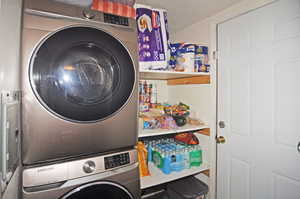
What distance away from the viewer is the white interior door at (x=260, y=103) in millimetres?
1020

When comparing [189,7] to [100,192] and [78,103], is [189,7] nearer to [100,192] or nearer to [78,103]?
[78,103]

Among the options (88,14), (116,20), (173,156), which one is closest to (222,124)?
(173,156)

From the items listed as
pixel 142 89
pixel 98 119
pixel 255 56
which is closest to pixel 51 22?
pixel 98 119

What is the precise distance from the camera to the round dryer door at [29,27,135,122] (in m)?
0.70

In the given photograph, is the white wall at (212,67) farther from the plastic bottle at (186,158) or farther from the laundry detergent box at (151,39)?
the laundry detergent box at (151,39)

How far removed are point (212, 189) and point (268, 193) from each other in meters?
0.51

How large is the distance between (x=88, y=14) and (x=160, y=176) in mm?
1323

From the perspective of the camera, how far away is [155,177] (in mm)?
1300

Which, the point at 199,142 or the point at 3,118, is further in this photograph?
the point at 199,142

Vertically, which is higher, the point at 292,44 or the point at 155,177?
the point at 292,44

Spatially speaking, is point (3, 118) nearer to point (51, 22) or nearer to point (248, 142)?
point (51, 22)

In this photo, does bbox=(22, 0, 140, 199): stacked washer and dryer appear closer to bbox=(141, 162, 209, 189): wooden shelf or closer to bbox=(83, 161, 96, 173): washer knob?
bbox=(83, 161, 96, 173): washer knob

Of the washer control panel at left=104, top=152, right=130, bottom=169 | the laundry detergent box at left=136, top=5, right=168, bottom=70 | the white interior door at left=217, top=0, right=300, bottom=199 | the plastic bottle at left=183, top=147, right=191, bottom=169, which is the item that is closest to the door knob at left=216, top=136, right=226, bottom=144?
the white interior door at left=217, top=0, right=300, bottom=199

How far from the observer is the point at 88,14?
809 mm
